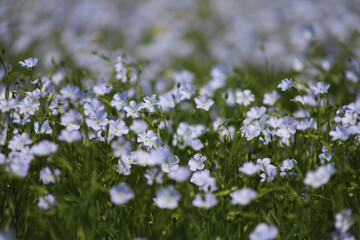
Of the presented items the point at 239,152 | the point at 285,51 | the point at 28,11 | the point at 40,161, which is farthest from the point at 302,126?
the point at 28,11

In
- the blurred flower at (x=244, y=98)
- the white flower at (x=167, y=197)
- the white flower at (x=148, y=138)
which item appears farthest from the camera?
the blurred flower at (x=244, y=98)

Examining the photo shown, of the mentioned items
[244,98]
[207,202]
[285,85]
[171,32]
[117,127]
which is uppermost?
[285,85]

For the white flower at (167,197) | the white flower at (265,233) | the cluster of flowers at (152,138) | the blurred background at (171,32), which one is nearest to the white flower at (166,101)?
the cluster of flowers at (152,138)

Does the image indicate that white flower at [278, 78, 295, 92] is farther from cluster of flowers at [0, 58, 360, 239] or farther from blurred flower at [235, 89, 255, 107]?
blurred flower at [235, 89, 255, 107]

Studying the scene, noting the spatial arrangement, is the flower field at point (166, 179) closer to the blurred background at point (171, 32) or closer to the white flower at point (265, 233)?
the white flower at point (265, 233)

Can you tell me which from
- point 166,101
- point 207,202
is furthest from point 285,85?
point 207,202

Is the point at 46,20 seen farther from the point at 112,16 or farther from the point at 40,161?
the point at 40,161

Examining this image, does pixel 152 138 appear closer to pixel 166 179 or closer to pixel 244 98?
pixel 166 179

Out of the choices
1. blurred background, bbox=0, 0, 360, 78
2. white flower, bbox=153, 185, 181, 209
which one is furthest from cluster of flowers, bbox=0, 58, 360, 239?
blurred background, bbox=0, 0, 360, 78

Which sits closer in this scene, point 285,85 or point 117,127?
point 117,127
